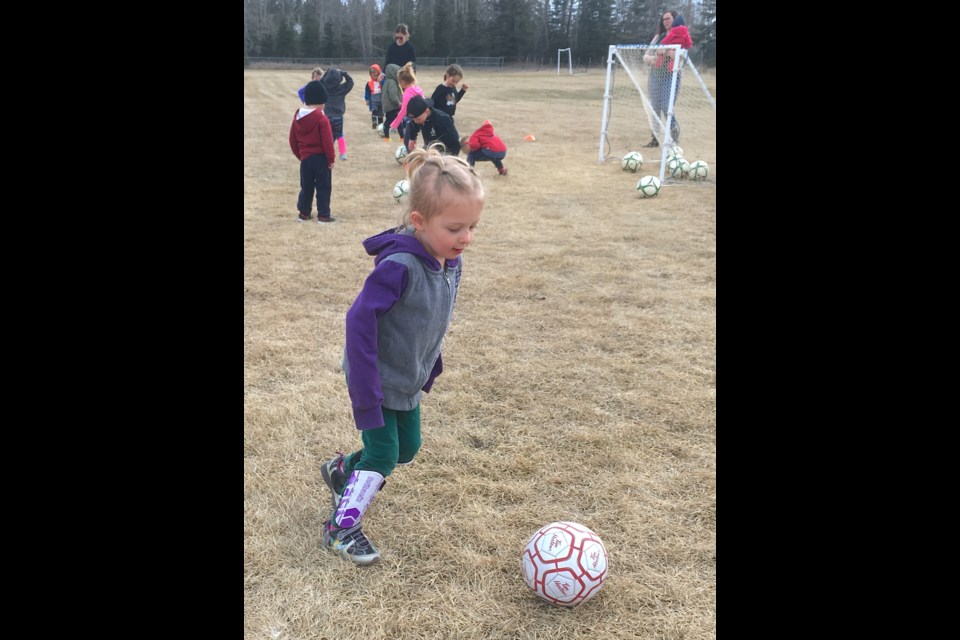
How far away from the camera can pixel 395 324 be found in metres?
2.42

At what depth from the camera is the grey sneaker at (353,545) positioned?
2.60 meters

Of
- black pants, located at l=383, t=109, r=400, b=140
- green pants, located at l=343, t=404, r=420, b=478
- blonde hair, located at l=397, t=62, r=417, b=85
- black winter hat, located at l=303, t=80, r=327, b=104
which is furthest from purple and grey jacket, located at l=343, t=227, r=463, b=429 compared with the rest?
black pants, located at l=383, t=109, r=400, b=140

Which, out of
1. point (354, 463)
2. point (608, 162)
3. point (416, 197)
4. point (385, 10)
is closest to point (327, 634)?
point (354, 463)

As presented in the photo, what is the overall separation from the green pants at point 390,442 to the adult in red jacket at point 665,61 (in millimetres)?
8970

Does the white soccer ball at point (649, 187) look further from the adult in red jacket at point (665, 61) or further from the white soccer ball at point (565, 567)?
the white soccer ball at point (565, 567)

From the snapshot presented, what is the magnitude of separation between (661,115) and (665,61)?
3.31ft

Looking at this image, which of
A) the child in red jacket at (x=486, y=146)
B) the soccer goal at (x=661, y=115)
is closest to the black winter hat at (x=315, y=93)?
the child in red jacket at (x=486, y=146)

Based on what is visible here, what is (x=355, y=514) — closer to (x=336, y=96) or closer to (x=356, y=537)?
(x=356, y=537)

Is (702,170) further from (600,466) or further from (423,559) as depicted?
(423,559)

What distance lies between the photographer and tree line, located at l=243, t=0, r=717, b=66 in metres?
44.7

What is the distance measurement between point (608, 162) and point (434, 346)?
9963mm

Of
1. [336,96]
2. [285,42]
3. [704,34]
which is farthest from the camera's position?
[285,42]

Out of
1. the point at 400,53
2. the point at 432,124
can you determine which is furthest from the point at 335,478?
the point at 400,53

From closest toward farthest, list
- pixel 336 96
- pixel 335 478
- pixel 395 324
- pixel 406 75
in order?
pixel 395 324
pixel 335 478
pixel 406 75
pixel 336 96
